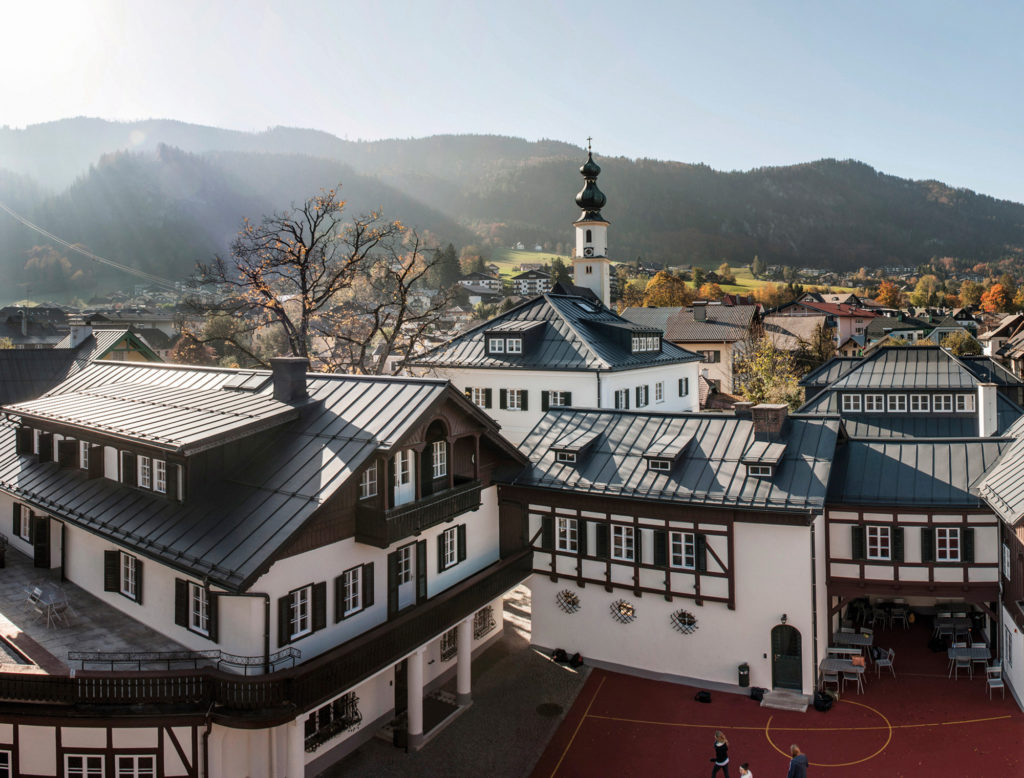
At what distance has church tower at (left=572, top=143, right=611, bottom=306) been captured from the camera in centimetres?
5847

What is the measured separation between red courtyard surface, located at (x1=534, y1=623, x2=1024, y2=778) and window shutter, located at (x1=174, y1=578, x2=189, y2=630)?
8901mm

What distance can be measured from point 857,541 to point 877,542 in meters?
0.55

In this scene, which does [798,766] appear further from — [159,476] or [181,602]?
[159,476]

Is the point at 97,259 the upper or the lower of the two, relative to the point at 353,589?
upper

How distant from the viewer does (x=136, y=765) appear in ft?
46.6

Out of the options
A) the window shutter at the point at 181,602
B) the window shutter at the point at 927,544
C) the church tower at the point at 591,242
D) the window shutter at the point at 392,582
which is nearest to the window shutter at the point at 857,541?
the window shutter at the point at 927,544

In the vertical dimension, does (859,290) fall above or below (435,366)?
above

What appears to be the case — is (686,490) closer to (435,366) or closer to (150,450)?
(150,450)

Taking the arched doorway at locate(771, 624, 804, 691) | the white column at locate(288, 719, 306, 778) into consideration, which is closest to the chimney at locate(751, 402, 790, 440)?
the arched doorway at locate(771, 624, 804, 691)

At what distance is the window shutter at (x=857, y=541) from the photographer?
69.5ft

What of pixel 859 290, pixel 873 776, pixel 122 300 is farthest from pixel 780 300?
pixel 873 776

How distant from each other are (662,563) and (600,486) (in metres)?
2.83

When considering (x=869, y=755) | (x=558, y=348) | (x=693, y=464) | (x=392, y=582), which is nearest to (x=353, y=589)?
(x=392, y=582)

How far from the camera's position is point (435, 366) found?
40.5 meters
